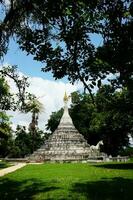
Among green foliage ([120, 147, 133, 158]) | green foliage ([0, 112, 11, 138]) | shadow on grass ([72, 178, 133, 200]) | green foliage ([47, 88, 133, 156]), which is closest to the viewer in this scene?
shadow on grass ([72, 178, 133, 200])

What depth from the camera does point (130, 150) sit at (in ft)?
280

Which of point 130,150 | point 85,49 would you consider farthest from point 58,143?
point 85,49

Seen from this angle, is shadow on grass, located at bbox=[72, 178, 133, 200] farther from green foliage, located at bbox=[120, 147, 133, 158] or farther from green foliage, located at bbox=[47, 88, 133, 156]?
green foliage, located at bbox=[120, 147, 133, 158]

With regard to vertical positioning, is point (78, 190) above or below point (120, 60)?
below

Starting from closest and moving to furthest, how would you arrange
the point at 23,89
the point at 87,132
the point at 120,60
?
1. the point at 120,60
2. the point at 23,89
3. the point at 87,132

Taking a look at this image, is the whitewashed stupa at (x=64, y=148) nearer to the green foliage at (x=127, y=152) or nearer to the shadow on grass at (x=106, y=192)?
the green foliage at (x=127, y=152)

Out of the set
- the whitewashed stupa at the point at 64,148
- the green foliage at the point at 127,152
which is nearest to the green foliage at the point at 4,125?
the whitewashed stupa at the point at 64,148

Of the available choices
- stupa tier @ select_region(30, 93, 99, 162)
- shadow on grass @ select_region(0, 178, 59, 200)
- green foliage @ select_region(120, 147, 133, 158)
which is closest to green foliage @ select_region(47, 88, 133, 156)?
green foliage @ select_region(120, 147, 133, 158)

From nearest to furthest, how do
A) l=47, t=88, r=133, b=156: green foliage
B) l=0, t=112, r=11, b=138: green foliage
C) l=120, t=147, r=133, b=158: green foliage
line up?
1. l=47, t=88, r=133, b=156: green foliage
2. l=0, t=112, r=11, b=138: green foliage
3. l=120, t=147, r=133, b=158: green foliage

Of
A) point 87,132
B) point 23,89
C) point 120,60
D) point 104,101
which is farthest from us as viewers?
point 87,132

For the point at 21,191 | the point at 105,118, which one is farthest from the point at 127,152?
the point at 21,191

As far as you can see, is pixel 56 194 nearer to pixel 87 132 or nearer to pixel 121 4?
pixel 121 4

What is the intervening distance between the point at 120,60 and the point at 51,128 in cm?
9313

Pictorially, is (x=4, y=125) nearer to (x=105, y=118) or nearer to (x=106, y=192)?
(x=105, y=118)
